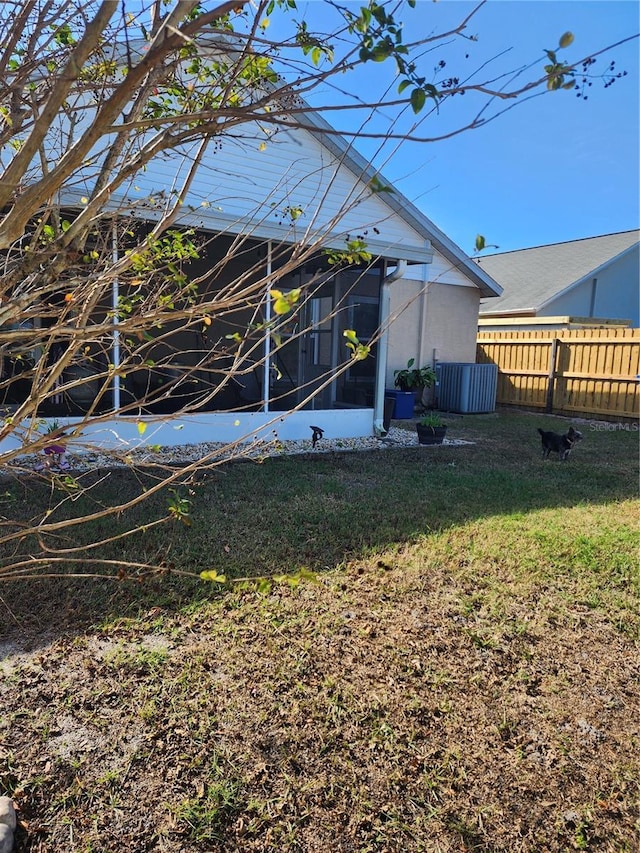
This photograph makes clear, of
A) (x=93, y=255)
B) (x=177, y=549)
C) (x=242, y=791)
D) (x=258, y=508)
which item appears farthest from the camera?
(x=258, y=508)

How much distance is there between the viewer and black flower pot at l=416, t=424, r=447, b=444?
333 inches

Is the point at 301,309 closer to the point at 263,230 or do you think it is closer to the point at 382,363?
the point at 382,363

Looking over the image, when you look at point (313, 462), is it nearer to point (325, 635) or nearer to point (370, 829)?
point (325, 635)

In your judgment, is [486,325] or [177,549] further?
[486,325]

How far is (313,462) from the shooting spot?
22.6ft

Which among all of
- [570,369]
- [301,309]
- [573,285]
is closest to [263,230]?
[301,309]

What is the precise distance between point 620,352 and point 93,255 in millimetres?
12588

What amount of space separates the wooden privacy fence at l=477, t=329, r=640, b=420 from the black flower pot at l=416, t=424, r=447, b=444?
19.2 ft

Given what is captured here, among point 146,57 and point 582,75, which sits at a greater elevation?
point 582,75

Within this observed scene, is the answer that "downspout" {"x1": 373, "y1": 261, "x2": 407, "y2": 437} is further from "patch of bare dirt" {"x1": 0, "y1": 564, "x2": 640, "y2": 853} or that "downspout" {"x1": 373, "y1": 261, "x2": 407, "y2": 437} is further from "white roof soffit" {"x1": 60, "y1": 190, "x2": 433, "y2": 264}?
"patch of bare dirt" {"x1": 0, "y1": 564, "x2": 640, "y2": 853}

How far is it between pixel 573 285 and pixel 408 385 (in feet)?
34.8

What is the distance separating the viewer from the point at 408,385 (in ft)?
41.8

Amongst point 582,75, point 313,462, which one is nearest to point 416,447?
point 313,462

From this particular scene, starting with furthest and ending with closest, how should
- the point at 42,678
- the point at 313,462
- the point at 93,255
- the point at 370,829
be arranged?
the point at 313,462
the point at 42,678
the point at 93,255
the point at 370,829
